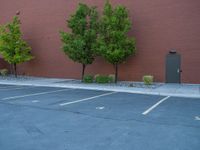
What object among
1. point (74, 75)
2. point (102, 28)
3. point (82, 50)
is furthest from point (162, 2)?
point (74, 75)

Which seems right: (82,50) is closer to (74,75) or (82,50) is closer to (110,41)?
(110,41)

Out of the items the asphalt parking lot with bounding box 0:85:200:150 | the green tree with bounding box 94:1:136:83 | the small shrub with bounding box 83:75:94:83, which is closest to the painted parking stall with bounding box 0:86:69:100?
the asphalt parking lot with bounding box 0:85:200:150

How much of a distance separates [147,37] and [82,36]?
504cm

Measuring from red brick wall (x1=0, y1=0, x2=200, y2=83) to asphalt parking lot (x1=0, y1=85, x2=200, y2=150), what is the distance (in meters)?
8.08

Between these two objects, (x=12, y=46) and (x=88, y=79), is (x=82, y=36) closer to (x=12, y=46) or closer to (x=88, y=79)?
(x=88, y=79)

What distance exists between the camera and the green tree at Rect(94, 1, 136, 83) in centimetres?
1658

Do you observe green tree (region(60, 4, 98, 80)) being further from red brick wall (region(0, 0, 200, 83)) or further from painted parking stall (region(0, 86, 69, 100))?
painted parking stall (region(0, 86, 69, 100))

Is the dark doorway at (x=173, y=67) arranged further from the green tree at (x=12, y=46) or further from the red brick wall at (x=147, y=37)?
the green tree at (x=12, y=46)

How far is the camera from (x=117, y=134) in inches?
229

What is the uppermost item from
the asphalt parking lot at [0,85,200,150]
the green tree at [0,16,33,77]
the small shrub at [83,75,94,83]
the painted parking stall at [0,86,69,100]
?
the green tree at [0,16,33,77]

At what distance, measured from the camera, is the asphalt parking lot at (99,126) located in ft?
16.8

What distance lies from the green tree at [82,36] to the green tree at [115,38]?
2.99 feet

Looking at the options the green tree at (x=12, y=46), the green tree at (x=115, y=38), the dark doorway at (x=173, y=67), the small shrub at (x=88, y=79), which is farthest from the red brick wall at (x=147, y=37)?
the green tree at (x=12, y=46)

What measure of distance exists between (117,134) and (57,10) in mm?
18987
